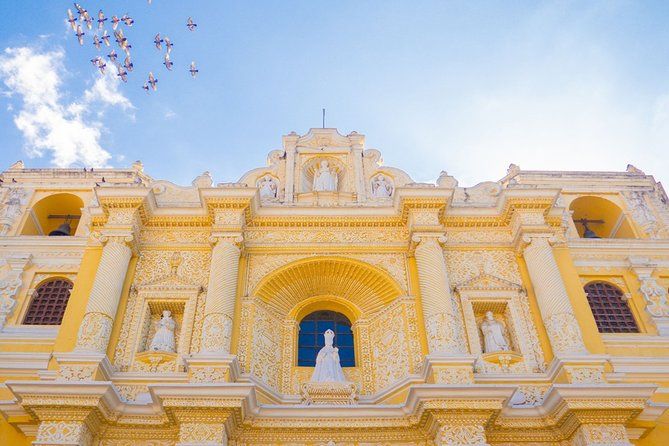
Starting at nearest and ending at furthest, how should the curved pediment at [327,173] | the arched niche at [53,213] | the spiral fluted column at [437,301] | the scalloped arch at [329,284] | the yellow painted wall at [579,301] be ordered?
1. the spiral fluted column at [437,301]
2. the yellow painted wall at [579,301]
3. the scalloped arch at [329,284]
4. the curved pediment at [327,173]
5. the arched niche at [53,213]

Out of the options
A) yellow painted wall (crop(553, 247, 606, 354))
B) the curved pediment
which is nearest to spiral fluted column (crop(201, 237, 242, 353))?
the curved pediment

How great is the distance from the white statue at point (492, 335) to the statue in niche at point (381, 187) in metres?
4.30

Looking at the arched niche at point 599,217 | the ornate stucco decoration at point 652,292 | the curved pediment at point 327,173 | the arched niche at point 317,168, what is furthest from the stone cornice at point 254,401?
the arched niche at point 317,168

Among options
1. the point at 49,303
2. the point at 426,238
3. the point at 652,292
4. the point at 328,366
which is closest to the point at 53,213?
the point at 49,303

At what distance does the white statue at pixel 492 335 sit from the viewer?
12.9 metres

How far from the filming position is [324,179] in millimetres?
16469

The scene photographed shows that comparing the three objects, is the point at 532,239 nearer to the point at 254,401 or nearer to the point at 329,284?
the point at 329,284

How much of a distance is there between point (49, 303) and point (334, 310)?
667cm

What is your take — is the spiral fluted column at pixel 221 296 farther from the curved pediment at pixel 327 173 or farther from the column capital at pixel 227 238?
the curved pediment at pixel 327 173

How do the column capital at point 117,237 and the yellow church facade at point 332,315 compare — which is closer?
the yellow church facade at point 332,315

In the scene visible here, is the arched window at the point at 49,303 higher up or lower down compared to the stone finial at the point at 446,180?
lower down

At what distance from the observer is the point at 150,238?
14.8m

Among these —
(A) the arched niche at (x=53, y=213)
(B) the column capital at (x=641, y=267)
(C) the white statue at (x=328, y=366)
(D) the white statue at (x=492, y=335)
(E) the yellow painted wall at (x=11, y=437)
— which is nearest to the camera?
(E) the yellow painted wall at (x=11, y=437)

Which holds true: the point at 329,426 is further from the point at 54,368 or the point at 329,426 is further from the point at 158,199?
the point at 158,199
